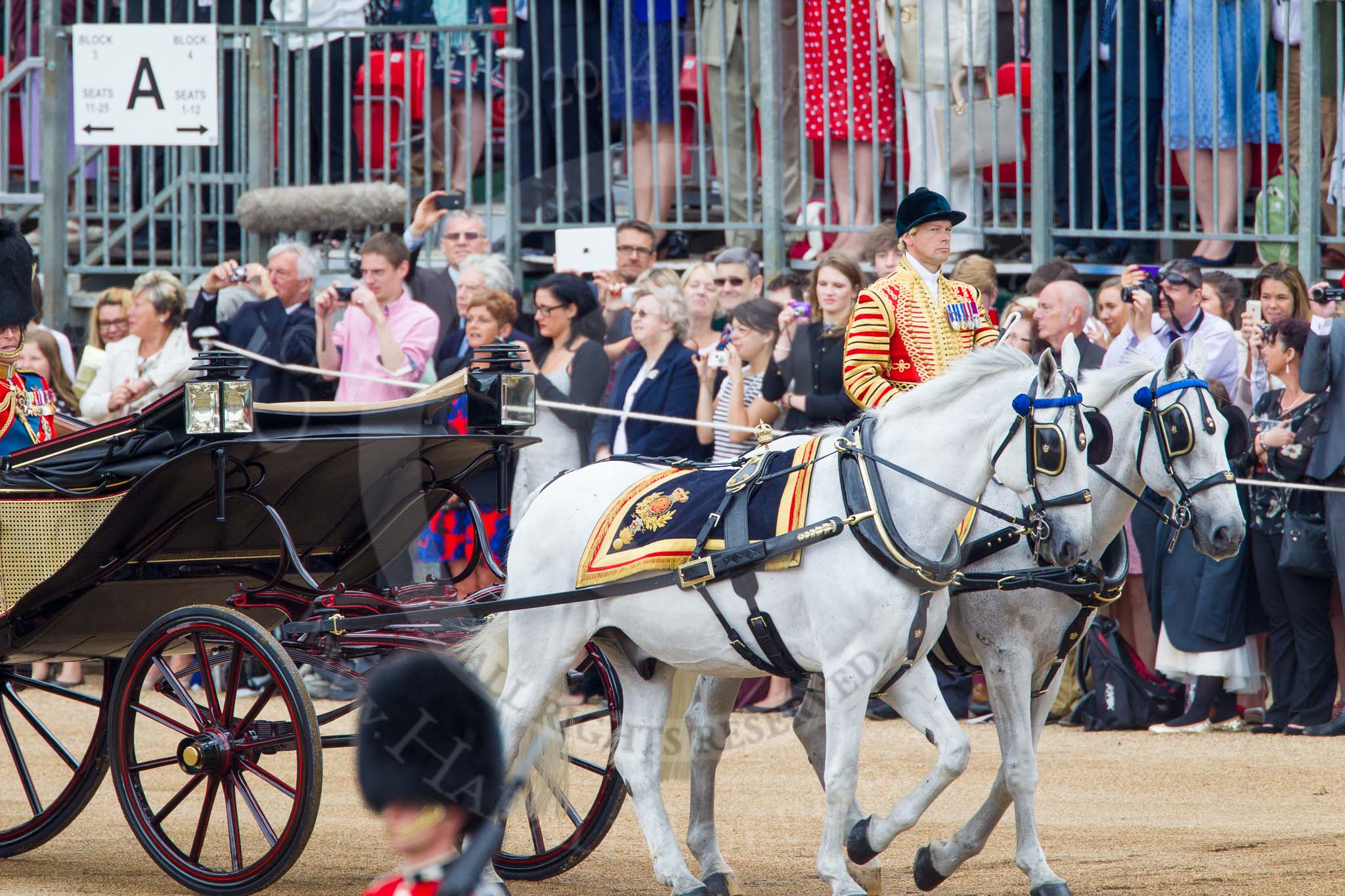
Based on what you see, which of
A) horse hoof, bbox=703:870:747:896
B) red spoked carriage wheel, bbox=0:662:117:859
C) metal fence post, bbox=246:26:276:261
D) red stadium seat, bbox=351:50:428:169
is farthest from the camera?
metal fence post, bbox=246:26:276:261

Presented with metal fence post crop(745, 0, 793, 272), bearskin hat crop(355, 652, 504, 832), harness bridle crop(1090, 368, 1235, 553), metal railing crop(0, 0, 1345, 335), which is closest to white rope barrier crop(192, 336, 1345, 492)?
harness bridle crop(1090, 368, 1235, 553)

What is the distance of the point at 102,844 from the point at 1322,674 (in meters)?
5.26

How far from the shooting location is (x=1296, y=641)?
8.27 meters

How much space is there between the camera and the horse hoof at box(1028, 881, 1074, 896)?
5375 mm

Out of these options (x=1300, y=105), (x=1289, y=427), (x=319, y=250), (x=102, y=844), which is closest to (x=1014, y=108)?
(x=1300, y=105)

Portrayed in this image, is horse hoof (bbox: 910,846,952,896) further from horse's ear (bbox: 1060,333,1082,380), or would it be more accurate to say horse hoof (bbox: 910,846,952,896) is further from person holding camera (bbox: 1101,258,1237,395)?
person holding camera (bbox: 1101,258,1237,395)

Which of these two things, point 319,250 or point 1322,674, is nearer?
point 1322,674

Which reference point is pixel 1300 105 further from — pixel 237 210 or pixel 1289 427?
pixel 237 210

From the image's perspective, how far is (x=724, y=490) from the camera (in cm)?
533

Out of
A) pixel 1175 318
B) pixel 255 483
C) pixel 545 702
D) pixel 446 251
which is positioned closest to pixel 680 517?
pixel 545 702

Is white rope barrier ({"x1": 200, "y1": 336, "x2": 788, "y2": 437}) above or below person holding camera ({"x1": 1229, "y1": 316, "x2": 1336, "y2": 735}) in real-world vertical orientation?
above

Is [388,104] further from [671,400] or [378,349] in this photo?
[671,400]

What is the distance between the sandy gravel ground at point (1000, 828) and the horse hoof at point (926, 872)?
187mm

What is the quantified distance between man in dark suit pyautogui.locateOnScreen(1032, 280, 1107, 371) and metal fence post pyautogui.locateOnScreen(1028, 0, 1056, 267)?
62.5 inches
